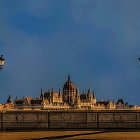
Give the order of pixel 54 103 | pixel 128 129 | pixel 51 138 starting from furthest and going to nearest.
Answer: pixel 54 103
pixel 128 129
pixel 51 138

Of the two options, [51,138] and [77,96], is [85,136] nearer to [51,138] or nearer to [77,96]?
[51,138]

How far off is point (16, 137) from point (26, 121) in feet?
15.6

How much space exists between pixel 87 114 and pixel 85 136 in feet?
14.3

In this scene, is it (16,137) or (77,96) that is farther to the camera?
(77,96)

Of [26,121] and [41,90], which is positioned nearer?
[26,121]

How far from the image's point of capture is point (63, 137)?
17094 millimetres

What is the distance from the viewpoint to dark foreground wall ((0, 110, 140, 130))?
21750 mm

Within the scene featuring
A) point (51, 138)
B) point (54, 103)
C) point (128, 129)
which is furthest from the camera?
point (54, 103)

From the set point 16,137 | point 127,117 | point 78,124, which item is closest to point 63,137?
point 16,137

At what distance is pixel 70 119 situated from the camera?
21.8m

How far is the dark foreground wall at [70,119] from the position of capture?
21.8 metres

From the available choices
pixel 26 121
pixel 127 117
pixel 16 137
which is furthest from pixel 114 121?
pixel 16 137

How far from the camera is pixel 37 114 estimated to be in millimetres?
21969

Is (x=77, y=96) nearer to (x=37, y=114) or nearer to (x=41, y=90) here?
(x=41, y=90)
